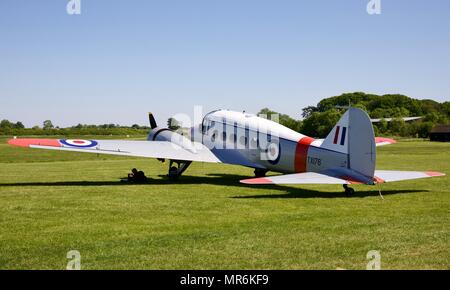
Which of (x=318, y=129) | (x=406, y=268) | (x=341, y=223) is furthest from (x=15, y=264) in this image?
(x=318, y=129)

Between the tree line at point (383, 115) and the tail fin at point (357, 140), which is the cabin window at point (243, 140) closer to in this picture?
the tail fin at point (357, 140)

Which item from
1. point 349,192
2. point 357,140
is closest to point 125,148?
point 349,192

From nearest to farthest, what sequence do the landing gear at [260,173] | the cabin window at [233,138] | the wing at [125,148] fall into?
the wing at [125,148] < the cabin window at [233,138] < the landing gear at [260,173]

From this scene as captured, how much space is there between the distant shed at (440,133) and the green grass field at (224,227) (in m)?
91.8

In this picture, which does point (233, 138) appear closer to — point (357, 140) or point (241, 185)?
point (241, 185)

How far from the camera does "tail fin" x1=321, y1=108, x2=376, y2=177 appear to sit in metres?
14.6

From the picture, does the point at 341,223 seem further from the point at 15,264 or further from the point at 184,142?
the point at 184,142

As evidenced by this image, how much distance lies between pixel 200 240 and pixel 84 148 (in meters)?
13.5

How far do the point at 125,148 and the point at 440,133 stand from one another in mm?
95543

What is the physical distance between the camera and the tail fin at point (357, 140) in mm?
14633

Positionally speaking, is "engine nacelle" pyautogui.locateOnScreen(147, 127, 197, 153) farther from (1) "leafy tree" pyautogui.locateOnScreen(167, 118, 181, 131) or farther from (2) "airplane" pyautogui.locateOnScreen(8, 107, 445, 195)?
Result: (1) "leafy tree" pyautogui.locateOnScreen(167, 118, 181, 131)

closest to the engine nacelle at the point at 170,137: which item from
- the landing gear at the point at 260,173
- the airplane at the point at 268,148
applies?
the airplane at the point at 268,148

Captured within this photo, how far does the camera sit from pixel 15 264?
7805mm
